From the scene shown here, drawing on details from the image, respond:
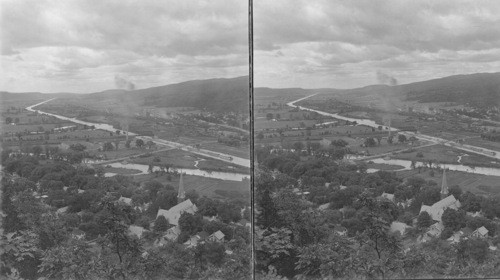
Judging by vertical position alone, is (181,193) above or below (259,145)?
below

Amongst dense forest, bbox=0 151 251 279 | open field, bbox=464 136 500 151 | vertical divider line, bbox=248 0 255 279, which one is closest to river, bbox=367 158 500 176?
open field, bbox=464 136 500 151

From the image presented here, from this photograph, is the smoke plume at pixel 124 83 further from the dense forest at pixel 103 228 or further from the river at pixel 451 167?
the river at pixel 451 167

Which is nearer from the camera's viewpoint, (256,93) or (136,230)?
(256,93)

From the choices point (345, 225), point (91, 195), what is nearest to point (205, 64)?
point (91, 195)

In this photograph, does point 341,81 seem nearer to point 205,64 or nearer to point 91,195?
point 205,64

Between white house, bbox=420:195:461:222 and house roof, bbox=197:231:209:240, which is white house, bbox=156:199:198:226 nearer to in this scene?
house roof, bbox=197:231:209:240

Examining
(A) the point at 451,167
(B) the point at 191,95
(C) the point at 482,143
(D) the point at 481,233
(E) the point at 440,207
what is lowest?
(D) the point at 481,233

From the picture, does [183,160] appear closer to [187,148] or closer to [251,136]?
[187,148]

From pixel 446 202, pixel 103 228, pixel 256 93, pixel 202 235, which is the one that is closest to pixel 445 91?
pixel 446 202
